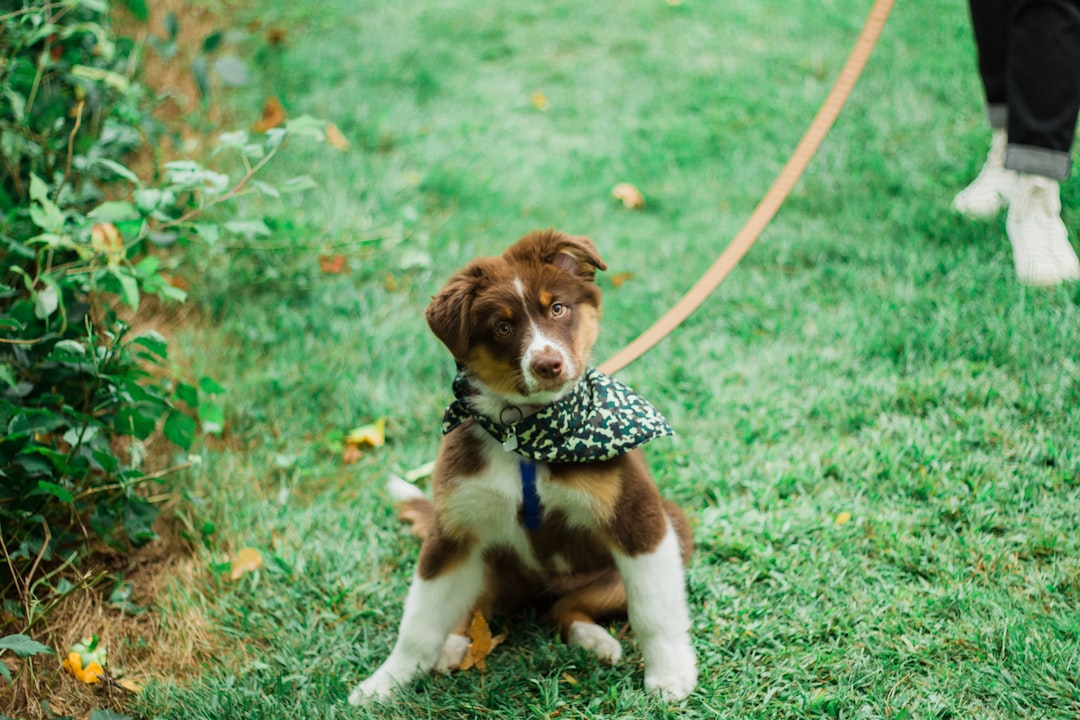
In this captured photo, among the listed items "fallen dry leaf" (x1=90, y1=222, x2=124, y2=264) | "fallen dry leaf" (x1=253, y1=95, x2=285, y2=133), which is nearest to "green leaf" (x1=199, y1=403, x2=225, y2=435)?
"fallen dry leaf" (x1=90, y1=222, x2=124, y2=264)

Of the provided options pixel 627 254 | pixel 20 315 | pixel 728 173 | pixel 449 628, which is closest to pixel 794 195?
pixel 728 173

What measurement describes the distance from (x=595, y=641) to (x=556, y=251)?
1.20m

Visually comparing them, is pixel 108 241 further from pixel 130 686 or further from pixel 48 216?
pixel 130 686

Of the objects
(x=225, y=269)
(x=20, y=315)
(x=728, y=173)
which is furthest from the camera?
(x=728, y=173)

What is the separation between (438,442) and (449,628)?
121 centimetres

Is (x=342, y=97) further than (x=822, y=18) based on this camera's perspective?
No

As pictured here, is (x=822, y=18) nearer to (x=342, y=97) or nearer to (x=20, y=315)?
(x=342, y=97)

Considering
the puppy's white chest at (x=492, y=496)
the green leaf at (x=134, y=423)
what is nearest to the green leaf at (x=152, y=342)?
the green leaf at (x=134, y=423)

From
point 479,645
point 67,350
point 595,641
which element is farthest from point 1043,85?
point 67,350

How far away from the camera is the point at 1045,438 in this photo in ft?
11.2

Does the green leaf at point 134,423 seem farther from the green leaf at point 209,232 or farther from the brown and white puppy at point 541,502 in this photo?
the brown and white puppy at point 541,502

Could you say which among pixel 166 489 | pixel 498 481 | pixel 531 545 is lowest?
pixel 166 489

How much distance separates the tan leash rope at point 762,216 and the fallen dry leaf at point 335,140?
277cm

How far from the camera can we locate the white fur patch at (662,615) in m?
2.68
